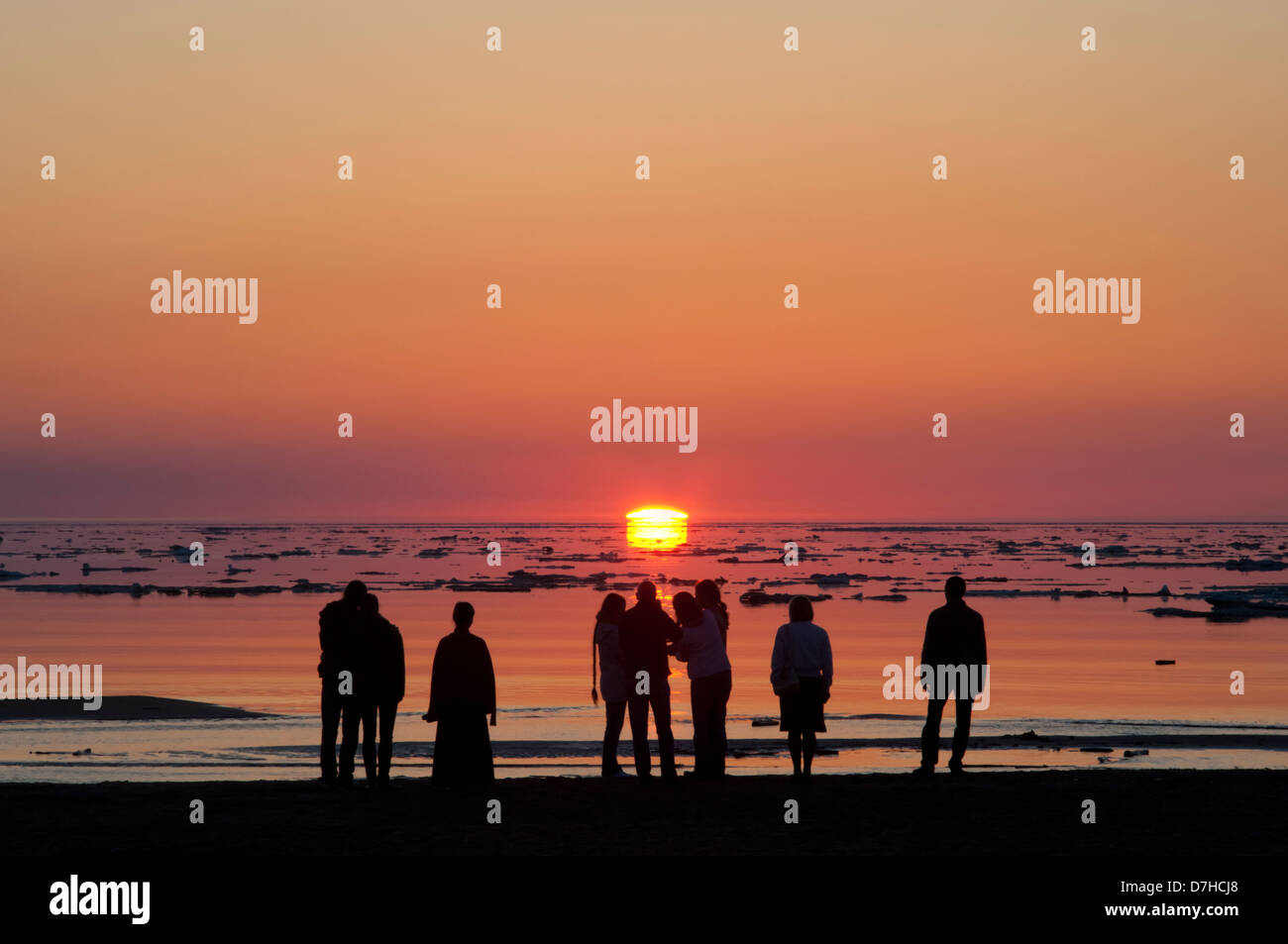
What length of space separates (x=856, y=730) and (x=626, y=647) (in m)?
7.33

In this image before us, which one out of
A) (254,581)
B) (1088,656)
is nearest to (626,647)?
(1088,656)

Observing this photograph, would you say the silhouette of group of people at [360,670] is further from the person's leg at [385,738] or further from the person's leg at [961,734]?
the person's leg at [961,734]

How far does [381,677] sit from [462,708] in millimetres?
874

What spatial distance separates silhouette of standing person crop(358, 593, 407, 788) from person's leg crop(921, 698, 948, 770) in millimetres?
5666

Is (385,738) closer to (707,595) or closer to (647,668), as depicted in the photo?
(647,668)

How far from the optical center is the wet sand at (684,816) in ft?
35.2

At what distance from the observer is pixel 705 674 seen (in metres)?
14.5

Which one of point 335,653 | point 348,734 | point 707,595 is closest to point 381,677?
point 335,653

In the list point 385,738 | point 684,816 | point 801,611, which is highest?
point 801,611

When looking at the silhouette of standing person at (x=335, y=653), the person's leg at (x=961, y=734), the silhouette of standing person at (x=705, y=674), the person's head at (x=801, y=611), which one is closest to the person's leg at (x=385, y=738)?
the silhouette of standing person at (x=335, y=653)

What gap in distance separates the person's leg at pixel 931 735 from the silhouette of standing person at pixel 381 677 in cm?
567

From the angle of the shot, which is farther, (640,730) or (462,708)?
(640,730)

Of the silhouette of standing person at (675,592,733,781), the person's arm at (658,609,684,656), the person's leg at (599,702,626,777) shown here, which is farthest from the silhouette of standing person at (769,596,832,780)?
the person's leg at (599,702,626,777)
